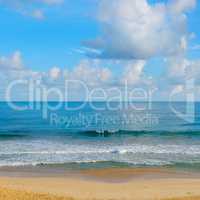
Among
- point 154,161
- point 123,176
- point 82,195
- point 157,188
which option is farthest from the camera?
point 154,161

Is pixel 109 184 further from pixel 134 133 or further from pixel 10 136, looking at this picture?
pixel 134 133

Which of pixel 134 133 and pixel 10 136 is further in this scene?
pixel 134 133

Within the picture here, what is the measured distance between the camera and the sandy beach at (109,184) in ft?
50.3

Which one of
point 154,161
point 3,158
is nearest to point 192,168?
point 154,161

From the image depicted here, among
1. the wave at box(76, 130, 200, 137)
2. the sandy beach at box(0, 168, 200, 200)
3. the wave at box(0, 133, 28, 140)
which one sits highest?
the wave at box(76, 130, 200, 137)

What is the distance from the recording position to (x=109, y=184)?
60.1ft

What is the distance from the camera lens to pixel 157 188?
17141 mm

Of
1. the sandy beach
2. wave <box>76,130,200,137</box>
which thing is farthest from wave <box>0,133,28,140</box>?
the sandy beach

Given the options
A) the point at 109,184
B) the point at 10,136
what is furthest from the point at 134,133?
the point at 109,184

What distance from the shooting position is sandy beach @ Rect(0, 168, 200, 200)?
603 inches

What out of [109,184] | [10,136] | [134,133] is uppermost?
[134,133]

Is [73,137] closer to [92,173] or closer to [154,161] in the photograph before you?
[154,161]

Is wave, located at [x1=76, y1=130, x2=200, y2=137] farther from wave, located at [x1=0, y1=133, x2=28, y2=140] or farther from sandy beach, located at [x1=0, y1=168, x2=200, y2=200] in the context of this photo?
sandy beach, located at [x1=0, y1=168, x2=200, y2=200]

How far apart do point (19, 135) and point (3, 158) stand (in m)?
16.9
